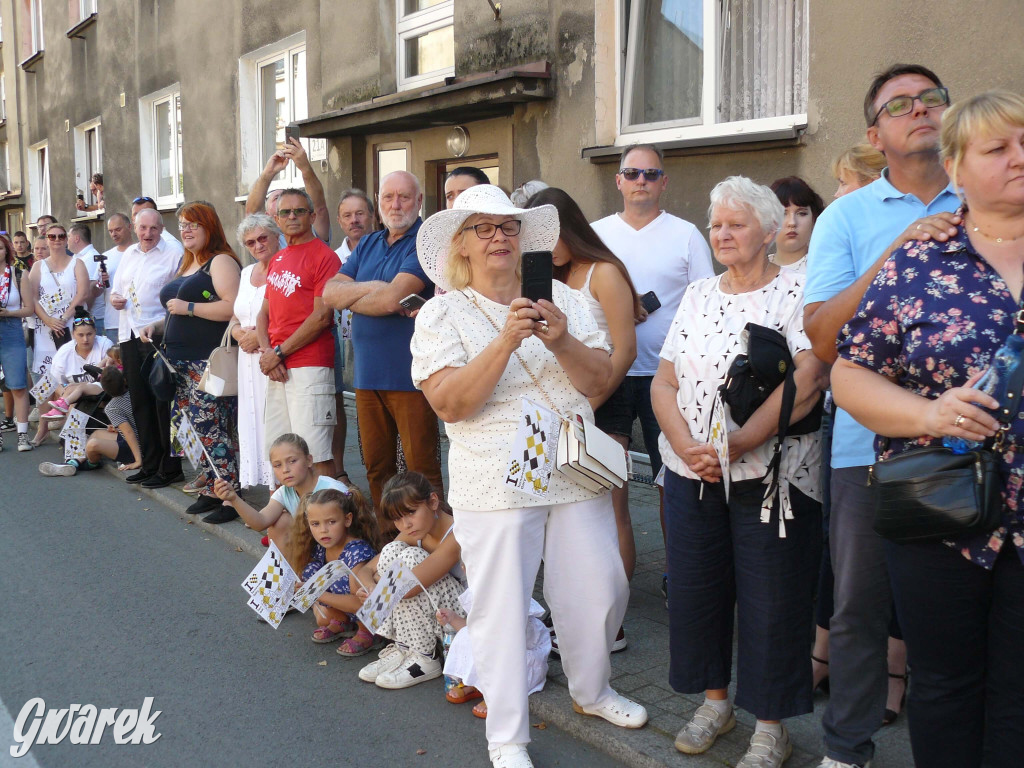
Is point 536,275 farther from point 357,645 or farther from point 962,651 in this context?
point 357,645

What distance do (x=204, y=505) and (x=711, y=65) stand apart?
4.92m

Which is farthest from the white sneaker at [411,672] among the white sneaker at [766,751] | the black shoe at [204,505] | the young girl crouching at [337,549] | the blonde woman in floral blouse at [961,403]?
the black shoe at [204,505]

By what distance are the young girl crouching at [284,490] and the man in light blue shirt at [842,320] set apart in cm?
302

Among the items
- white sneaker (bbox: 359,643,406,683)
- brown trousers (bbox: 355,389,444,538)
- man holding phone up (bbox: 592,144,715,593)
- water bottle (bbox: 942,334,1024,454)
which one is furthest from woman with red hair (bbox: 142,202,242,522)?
water bottle (bbox: 942,334,1024,454)

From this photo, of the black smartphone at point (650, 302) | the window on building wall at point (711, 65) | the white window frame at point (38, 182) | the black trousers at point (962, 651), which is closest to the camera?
the black trousers at point (962, 651)

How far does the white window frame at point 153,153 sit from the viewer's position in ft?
53.1

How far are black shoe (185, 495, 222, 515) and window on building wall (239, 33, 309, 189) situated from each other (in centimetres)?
669

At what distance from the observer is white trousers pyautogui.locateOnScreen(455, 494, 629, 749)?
3322 mm

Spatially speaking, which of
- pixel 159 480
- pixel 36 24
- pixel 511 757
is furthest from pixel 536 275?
pixel 36 24

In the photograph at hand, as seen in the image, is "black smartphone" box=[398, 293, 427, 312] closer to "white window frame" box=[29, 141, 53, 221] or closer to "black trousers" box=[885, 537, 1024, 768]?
"black trousers" box=[885, 537, 1024, 768]

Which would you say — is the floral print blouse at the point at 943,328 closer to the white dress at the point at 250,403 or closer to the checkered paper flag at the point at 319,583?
the checkered paper flag at the point at 319,583

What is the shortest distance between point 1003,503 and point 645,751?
5.45 ft

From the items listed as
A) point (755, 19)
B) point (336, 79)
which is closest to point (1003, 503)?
point (755, 19)

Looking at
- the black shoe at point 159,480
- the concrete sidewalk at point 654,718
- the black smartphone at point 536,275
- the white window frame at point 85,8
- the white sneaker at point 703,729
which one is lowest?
the black shoe at point 159,480
